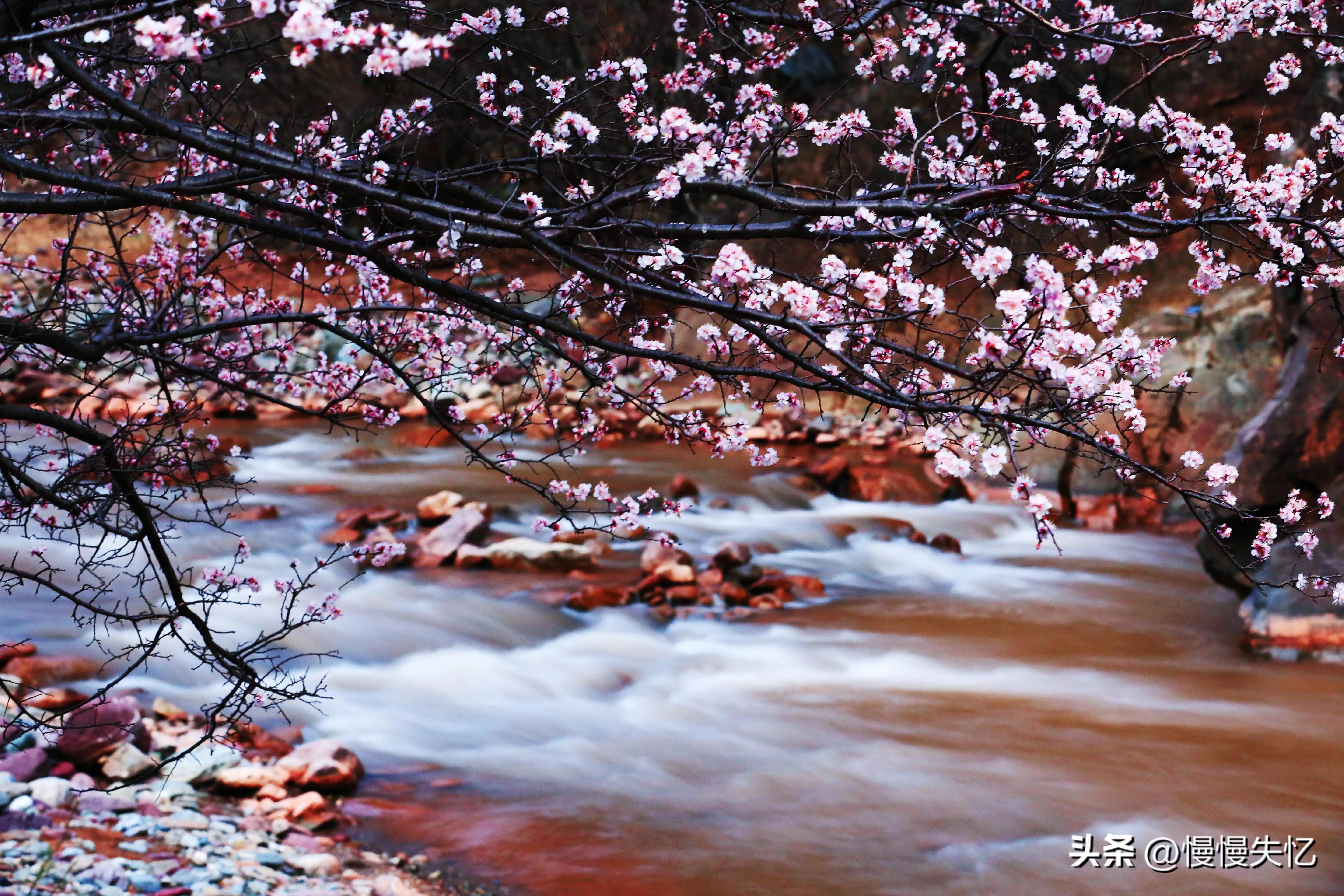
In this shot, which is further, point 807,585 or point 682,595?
point 807,585

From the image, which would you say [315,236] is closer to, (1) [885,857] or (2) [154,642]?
(2) [154,642]

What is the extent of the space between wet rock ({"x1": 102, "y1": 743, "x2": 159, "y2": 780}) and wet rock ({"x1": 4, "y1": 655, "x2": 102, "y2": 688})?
98 centimetres

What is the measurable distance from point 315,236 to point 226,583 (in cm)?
154

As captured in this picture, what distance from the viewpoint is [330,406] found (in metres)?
3.47

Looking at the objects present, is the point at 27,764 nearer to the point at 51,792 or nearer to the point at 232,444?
the point at 51,792

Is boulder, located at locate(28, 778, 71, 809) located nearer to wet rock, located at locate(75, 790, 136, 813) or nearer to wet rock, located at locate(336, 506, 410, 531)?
wet rock, located at locate(75, 790, 136, 813)

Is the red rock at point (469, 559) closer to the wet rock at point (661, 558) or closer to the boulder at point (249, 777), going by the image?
the wet rock at point (661, 558)

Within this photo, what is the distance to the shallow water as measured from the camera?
16.2 feet

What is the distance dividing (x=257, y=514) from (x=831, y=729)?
20.2ft

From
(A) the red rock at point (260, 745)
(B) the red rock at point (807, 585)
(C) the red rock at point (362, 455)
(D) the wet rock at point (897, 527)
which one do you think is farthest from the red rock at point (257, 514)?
(D) the wet rock at point (897, 527)

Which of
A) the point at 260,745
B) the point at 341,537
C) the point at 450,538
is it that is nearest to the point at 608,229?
the point at 260,745

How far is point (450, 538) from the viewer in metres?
9.34

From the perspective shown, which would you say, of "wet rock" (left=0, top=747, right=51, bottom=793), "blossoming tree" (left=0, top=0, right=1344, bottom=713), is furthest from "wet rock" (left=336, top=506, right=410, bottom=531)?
"wet rock" (left=0, top=747, right=51, bottom=793)

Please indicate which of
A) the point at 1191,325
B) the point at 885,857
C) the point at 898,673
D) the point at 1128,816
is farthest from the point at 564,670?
the point at 1191,325
